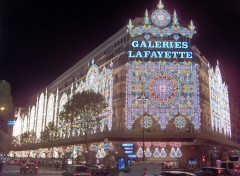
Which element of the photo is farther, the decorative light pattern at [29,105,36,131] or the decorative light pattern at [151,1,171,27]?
the decorative light pattern at [29,105,36,131]

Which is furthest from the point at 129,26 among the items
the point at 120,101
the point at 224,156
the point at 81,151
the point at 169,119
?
the point at 224,156

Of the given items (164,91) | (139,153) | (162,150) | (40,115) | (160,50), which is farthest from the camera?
(40,115)

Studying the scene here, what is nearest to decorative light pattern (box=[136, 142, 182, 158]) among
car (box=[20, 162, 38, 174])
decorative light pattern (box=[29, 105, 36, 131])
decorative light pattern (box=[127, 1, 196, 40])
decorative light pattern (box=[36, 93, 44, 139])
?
decorative light pattern (box=[127, 1, 196, 40])

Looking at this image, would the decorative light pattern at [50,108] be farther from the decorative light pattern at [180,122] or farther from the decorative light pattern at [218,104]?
the decorative light pattern at [180,122]

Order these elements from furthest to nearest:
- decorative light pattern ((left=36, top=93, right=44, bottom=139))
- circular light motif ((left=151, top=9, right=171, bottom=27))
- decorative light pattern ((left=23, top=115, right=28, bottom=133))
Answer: decorative light pattern ((left=23, top=115, right=28, bottom=133)), decorative light pattern ((left=36, top=93, right=44, bottom=139)), circular light motif ((left=151, top=9, right=171, bottom=27))

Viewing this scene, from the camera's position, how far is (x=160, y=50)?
70.3 meters

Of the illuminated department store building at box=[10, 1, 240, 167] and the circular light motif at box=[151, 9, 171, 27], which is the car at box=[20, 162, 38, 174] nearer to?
the illuminated department store building at box=[10, 1, 240, 167]

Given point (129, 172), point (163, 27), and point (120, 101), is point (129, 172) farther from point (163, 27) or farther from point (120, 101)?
point (163, 27)

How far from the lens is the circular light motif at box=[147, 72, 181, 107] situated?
6775cm

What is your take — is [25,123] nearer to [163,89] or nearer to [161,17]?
[161,17]

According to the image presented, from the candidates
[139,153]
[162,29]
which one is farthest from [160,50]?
[139,153]

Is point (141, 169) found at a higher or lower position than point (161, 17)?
lower

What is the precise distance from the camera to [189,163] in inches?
2589

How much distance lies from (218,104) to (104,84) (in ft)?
109
